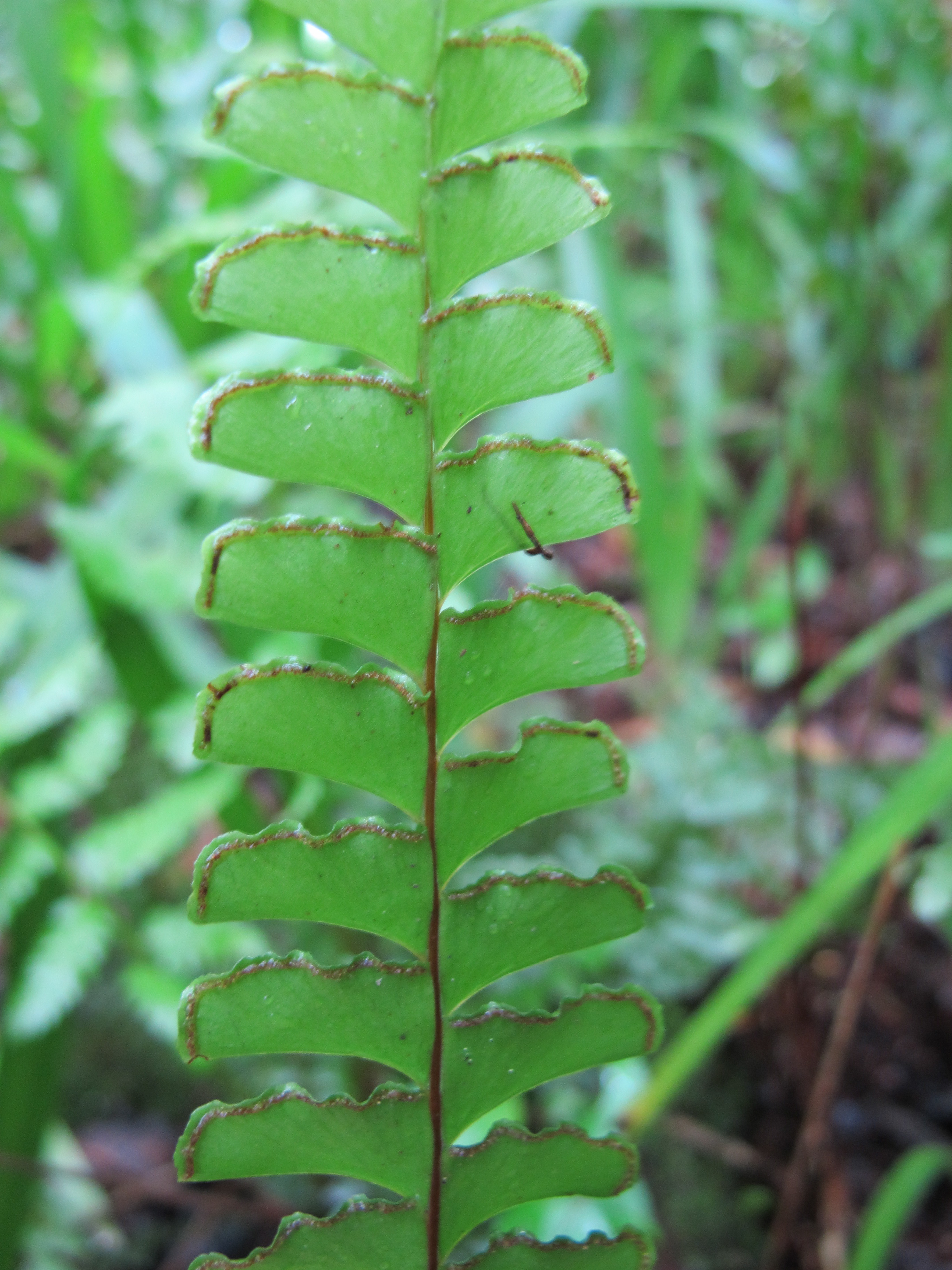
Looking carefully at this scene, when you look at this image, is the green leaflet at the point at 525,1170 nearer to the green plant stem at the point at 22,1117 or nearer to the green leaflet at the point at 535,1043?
the green leaflet at the point at 535,1043

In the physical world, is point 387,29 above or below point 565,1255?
above

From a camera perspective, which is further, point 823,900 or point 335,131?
point 823,900

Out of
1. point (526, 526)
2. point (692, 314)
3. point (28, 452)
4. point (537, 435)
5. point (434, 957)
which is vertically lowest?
point (434, 957)

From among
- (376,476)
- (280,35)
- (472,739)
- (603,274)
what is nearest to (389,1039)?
(376,476)

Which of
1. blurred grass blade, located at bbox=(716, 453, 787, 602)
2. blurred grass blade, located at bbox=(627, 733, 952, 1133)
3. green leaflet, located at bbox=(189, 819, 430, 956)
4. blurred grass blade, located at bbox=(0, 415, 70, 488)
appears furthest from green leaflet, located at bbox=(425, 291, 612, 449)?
blurred grass blade, located at bbox=(716, 453, 787, 602)

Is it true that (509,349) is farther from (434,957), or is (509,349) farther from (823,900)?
(823,900)

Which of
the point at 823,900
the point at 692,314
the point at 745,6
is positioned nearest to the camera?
the point at 823,900

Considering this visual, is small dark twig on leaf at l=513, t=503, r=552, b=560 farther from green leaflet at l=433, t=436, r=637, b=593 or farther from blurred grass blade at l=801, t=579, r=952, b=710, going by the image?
blurred grass blade at l=801, t=579, r=952, b=710

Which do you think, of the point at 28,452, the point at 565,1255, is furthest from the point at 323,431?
the point at 28,452
